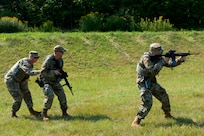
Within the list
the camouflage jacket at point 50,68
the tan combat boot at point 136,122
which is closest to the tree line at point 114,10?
the camouflage jacket at point 50,68

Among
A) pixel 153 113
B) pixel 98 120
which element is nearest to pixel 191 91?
pixel 153 113

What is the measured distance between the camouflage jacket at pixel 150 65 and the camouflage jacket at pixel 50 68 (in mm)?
2230

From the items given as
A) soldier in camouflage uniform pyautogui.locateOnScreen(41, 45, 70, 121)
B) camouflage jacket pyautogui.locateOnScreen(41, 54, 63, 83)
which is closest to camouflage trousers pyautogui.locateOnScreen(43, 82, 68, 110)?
soldier in camouflage uniform pyautogui.locateOnScreen(41, 45, 70, 121)

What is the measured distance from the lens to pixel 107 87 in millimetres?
17906

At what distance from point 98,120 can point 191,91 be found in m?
5.45

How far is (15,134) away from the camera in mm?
9992

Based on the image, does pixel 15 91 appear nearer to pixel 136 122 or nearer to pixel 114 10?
pixel 136 122

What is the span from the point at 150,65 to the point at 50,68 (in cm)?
271

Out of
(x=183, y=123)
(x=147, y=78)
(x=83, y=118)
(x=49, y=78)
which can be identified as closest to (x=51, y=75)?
(x=49, y=78)

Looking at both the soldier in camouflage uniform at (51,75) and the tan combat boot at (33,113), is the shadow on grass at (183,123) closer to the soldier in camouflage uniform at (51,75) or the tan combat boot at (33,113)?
the soldier in camouflage uniform at (51,75)

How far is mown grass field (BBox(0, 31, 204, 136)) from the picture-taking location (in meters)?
10.3

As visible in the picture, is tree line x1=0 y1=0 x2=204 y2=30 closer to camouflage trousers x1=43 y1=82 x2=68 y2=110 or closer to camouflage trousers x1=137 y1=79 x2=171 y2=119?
camouflage trousers x1=43 y1=82 x2=68 y2=110

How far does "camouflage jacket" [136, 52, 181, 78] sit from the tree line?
2285cm

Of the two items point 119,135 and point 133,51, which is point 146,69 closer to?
point 119,135
